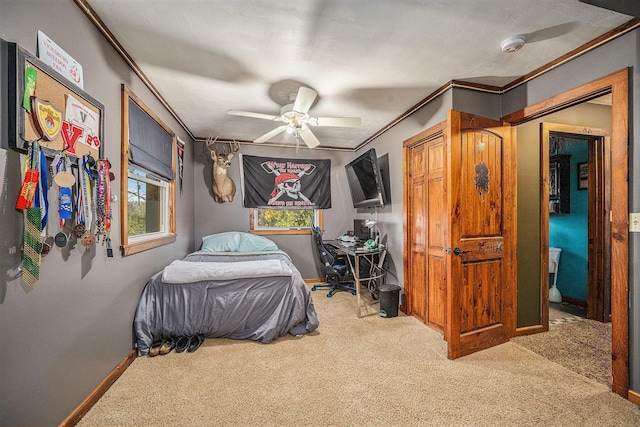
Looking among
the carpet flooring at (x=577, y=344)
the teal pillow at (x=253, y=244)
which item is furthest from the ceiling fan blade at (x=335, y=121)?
the carpet flooring at (x=577, y=344)

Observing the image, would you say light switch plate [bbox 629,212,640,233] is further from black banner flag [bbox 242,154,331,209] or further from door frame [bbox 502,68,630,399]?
black banner flag [bbox 242,154,331,209]

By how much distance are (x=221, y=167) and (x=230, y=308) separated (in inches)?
97.2

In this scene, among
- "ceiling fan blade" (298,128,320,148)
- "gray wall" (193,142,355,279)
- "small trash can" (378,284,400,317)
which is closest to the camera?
"ceiling fan blade" (298,128,320,148)

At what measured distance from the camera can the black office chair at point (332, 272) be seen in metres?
3.88

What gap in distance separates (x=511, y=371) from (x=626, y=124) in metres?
1.87

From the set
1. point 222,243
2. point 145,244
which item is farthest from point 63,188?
point 222,243

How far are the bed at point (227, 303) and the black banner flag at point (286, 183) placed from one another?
2.01 metres

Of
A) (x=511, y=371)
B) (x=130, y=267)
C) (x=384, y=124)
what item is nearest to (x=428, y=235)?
(x=511, y=371)

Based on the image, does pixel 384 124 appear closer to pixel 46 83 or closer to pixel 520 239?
pixel 520 239

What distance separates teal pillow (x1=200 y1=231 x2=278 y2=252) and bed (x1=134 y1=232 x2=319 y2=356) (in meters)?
1.12

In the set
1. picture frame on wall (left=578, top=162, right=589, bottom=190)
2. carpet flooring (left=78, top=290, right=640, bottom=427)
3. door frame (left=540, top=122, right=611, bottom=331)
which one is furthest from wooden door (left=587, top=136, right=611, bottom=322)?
carpet flooring (left=78, top=290, right=640, bottom=427)

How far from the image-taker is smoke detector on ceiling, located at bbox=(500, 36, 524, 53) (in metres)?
1.78

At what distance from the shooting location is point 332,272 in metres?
3.87

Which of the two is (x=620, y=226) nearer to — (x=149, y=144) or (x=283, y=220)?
(x=149, y=144)
